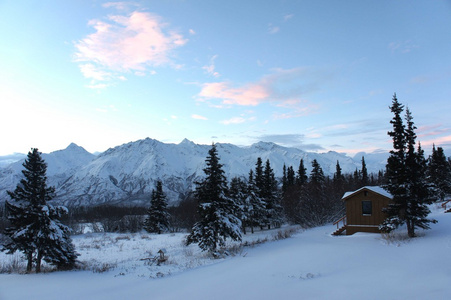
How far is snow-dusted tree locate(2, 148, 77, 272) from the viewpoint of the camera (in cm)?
1744

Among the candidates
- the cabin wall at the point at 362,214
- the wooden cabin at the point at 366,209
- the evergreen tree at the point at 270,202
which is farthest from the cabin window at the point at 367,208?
the evergreen tree at the point at 270,202

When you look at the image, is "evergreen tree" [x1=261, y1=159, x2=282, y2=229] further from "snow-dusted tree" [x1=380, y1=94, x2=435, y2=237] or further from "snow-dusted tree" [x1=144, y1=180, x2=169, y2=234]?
"snow-dusted tree" [x1=380, y1=94, x2=435, y2=237]

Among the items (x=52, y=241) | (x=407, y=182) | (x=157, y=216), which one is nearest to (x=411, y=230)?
(x=407, y=182)

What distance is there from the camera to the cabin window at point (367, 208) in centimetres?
2491

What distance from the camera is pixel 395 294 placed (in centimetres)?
787

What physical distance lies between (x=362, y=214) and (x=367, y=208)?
29.1 inches

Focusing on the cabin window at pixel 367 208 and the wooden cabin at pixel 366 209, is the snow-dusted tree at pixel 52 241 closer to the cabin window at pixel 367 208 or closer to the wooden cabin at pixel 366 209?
the wooden cabin at pixel 366 209

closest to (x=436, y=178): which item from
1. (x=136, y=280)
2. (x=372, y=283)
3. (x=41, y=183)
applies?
(x=372, y=283)

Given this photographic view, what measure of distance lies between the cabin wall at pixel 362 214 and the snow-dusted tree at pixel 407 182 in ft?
16.4

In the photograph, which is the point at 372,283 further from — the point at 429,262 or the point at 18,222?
the point at 18,222

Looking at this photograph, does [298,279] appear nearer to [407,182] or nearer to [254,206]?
[407,182]

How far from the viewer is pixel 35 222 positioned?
1781cm

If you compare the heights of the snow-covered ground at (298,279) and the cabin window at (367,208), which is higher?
the cabin window at (367,208)

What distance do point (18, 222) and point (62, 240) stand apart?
317 centimetres
